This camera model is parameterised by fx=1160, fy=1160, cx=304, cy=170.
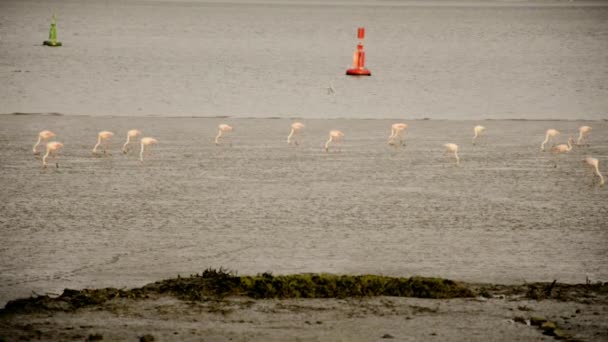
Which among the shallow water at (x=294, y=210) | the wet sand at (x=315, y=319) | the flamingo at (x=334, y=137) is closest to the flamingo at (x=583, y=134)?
the shallow water at (x=294, y=210)

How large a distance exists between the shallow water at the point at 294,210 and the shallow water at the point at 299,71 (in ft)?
19.4

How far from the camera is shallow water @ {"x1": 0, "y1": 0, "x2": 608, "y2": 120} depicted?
23.3 m

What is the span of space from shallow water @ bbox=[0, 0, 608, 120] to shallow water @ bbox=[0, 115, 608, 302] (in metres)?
5.91

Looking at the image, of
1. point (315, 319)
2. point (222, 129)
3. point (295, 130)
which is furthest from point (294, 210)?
point (295, 130)

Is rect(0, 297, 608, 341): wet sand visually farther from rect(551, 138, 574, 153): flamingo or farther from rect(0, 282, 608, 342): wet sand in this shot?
rect(551, 138, 574, 153): flamingo

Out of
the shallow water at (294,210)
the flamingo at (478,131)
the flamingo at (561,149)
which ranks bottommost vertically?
the shallow water at (294,210)

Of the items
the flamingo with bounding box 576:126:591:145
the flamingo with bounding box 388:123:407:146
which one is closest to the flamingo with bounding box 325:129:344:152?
the flamingo with bounding box 388:123:407:146

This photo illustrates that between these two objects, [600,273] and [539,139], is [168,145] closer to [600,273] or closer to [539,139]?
[539,139]

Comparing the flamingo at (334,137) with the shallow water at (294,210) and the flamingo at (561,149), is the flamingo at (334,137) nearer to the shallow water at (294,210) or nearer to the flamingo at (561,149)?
the shallow water at (294,210)

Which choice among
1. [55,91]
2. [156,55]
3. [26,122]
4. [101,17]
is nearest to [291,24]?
[101,17]

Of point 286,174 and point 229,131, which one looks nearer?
point 286,174

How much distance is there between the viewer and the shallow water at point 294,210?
963cm

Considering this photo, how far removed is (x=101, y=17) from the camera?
276ft

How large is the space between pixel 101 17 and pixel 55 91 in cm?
5975
